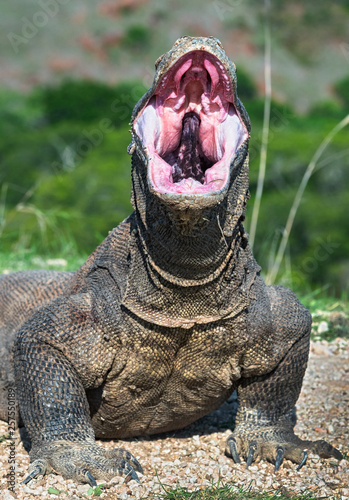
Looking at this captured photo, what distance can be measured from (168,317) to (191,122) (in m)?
0.98

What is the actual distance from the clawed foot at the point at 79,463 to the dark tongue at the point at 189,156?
1.39m

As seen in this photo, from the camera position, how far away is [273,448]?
399cm

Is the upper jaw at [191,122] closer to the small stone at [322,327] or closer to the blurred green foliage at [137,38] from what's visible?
the small stone at [322,327]

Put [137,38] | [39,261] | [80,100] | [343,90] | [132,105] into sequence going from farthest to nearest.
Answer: [137,38], [343,90], [80,100], [132,105], [39,261]

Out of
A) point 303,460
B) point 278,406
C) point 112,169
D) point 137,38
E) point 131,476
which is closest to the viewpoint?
point 131,476

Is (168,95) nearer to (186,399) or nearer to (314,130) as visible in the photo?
(186,399)

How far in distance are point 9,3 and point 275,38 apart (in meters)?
17.4

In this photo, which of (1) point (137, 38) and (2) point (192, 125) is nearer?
(2) point (192, 125)

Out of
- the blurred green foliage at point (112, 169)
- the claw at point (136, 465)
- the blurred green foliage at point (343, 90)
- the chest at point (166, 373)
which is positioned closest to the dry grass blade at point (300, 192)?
the chest at point (166, 373)

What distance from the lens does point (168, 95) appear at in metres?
3.62

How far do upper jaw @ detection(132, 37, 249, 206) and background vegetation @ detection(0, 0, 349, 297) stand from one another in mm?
13790

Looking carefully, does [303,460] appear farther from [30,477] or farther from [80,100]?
[80,100]

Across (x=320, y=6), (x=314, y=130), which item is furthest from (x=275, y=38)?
(x=314, y=130)

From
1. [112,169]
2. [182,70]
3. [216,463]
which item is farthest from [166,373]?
[112,169]
